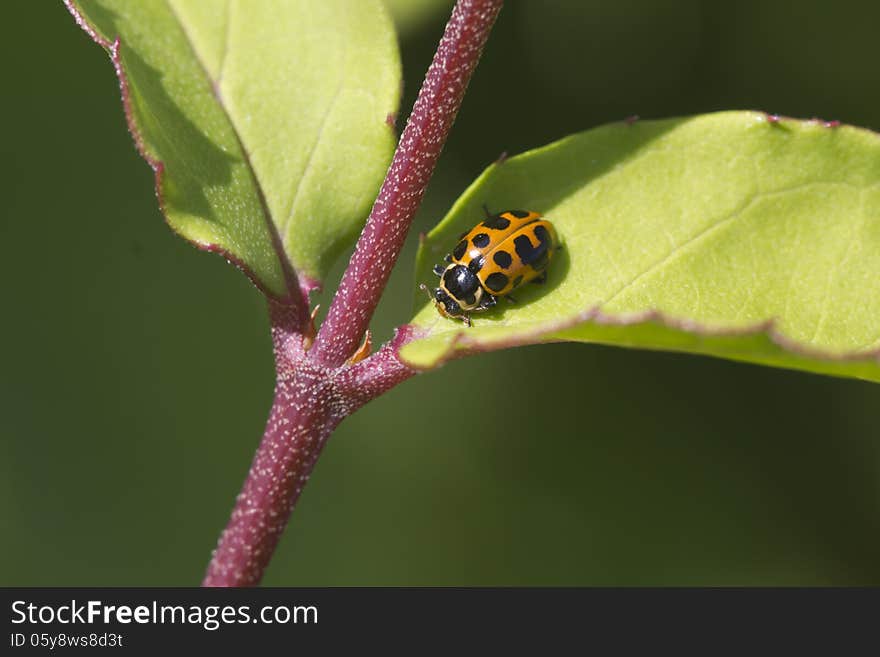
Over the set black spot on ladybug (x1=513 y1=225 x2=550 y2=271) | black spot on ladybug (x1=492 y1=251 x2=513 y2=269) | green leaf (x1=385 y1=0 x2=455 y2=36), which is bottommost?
black spot on ladybug (x1=492 y1=251 x2=513 y2=269)

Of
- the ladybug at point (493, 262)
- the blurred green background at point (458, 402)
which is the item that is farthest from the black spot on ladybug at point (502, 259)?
the blurred green background at point (458, 402)

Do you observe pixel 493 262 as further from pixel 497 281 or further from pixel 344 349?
pixel 344 349

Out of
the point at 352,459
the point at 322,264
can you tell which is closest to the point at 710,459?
the point at 352,459

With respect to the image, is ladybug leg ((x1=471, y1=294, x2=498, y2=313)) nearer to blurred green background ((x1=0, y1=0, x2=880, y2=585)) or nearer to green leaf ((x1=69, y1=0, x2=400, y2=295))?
green leaf ((x1=69, y1=0, x2=400, y2=295))

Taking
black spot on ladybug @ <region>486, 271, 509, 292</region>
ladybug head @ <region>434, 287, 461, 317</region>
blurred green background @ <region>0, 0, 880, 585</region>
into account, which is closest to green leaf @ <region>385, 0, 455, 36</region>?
blurred green background @ <region>0, 0, 880, 585</region>

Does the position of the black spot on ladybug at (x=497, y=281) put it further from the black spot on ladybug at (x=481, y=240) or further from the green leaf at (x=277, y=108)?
the green leaf at (x=277, y=108)

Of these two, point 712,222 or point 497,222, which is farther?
point 497,222

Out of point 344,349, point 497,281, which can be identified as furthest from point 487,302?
point 344,349
